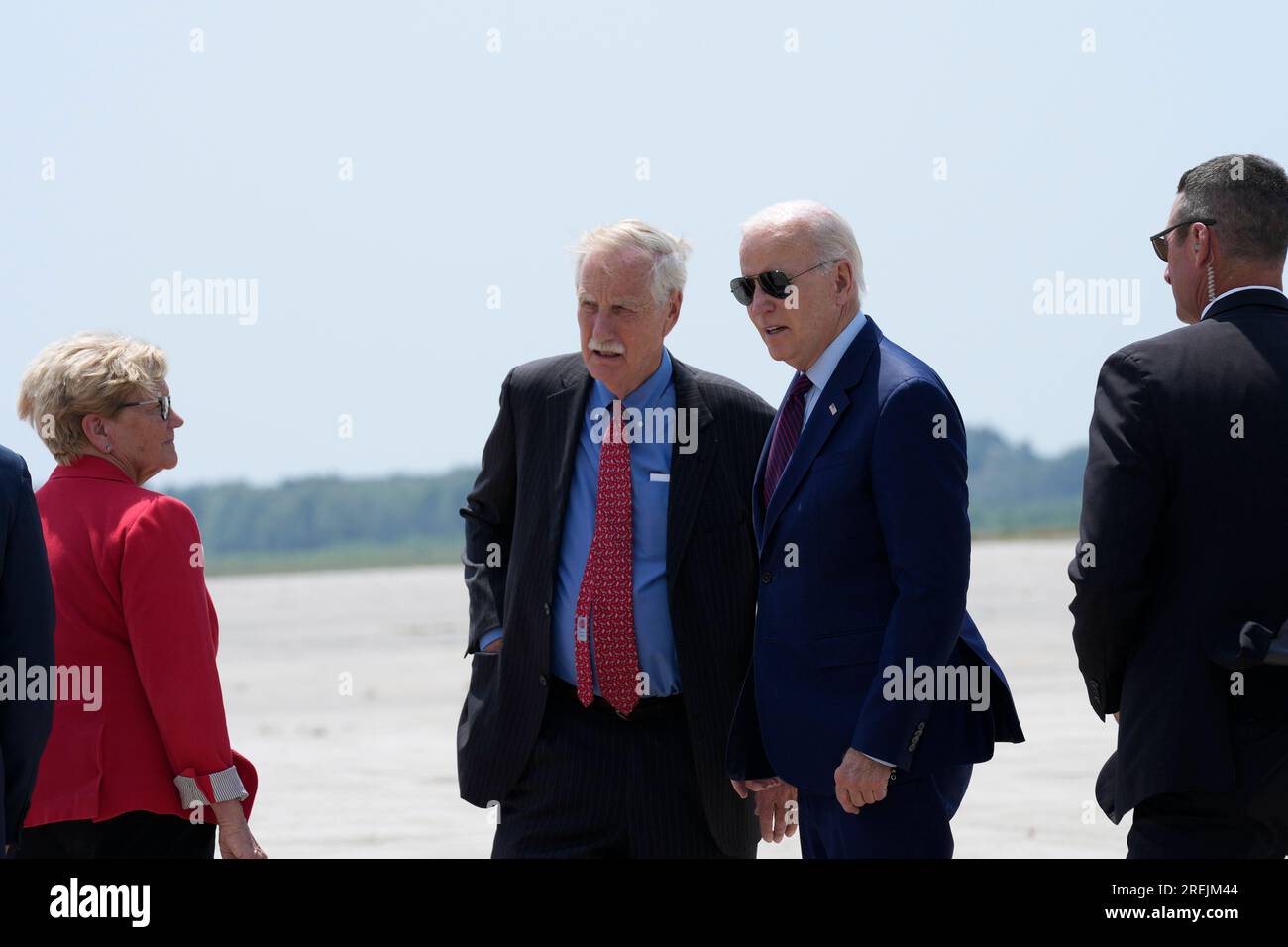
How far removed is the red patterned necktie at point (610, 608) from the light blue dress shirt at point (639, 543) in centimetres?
3

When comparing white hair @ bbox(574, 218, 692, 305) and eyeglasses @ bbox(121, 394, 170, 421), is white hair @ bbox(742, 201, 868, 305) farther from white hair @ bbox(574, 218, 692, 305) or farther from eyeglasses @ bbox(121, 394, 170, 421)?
eyeglasses @ bbox(121, 394, 170, 421)

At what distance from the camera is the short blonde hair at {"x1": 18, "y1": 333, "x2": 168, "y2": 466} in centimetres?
494

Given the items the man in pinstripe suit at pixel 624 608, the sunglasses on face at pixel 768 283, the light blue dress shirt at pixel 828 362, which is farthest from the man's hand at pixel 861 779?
the sunglasses on face at pixel 768 283

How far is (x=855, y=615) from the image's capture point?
175 inches

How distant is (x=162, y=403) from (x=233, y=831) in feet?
3.97

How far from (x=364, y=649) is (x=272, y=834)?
18.7 metres

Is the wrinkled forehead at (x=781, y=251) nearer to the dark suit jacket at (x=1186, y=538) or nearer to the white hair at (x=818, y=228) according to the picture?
the white hair at (x=818, y=228)

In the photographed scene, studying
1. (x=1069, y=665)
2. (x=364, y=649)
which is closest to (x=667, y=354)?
(x=1069, y=665)

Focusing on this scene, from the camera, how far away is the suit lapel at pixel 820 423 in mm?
4578

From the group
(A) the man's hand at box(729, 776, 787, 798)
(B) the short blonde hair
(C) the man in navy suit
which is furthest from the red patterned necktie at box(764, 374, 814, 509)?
(B) the short blonde hair

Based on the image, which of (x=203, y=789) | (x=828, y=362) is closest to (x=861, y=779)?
(x=828, y=362)

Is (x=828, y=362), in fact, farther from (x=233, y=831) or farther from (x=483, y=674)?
(x=233, y=831)

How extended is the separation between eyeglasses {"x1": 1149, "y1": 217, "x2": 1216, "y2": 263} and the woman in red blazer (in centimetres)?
267

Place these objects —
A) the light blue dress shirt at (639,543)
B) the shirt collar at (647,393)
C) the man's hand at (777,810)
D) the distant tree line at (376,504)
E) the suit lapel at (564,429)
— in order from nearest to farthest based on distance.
Answer: the man's hand at (777,810) < the light blue dress shirt at (639,543) < the suit lapel at (564,429) < the shirt collar at (647,393) < the distant tree line at (376,504)
